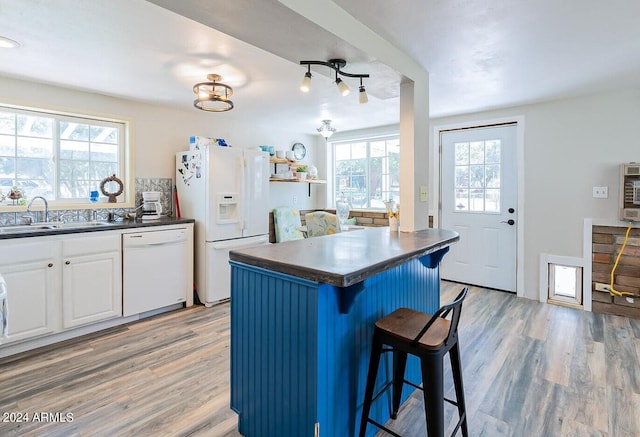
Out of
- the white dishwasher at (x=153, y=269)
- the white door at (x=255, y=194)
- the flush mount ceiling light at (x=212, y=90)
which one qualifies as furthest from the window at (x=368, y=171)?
the white dishwasher at (x=153, y=269)

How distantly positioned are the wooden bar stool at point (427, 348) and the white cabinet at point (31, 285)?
8.71 feet

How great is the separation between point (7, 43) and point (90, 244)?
5.08 ft

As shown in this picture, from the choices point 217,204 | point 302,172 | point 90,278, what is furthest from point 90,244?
point 302,172

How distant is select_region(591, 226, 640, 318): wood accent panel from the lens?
330 centimetres

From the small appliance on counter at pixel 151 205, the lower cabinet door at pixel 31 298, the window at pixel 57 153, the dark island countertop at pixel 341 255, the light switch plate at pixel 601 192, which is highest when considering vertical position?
the window at pixel 57 153

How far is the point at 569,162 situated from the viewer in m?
3.60

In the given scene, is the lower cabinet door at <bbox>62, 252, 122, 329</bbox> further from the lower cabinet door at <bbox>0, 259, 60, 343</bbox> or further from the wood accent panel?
the wood accent panel

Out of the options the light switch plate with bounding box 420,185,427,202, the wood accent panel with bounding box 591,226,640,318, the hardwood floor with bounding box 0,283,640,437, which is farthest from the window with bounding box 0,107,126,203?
→ the wood accent panel with bounding box 591,226,640,318

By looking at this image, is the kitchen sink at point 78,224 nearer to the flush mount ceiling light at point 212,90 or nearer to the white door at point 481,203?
the flush mount ceiling light at point 212,90

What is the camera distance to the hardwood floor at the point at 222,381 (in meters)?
1.84

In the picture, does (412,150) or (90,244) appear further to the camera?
(90,244)

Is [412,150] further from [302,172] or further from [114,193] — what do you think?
[114,193]

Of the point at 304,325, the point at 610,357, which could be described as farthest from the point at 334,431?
the point at 610,357

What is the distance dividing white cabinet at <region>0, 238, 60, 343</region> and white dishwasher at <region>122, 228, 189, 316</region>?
53cm
